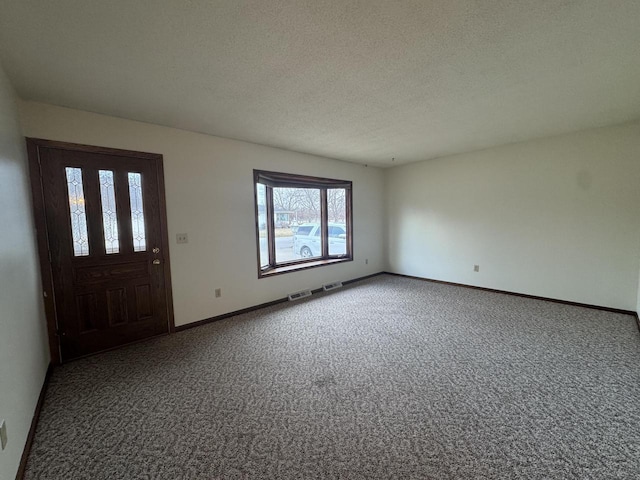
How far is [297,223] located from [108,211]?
2.69 m

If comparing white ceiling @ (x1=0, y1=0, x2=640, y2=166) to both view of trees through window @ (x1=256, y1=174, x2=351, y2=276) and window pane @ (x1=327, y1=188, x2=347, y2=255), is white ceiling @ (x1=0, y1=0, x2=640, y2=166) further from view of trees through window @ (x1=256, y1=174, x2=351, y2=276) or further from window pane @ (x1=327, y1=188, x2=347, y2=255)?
window pane @ (x1=327, y1=188, x2=347, y2=255)

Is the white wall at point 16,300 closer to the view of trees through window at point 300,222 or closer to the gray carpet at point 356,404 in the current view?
the gray carpet at point 356,404

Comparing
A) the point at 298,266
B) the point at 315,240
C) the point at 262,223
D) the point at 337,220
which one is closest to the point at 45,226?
the point at 262,223

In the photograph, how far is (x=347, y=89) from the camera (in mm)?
2256

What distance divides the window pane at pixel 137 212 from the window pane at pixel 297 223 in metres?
1.86

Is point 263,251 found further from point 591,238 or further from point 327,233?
point 591,238

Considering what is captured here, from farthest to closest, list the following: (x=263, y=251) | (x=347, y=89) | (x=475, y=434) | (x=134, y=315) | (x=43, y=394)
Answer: (x=263, y=251) → (x=134, y=315) → (x=347, y=89) → (x=43, y=394) → (x=475, y=434)

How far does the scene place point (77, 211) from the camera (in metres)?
2.57

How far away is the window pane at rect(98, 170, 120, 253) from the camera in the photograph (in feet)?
8.87

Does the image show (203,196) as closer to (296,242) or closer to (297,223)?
(297,223)

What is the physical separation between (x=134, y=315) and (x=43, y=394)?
3.11ft

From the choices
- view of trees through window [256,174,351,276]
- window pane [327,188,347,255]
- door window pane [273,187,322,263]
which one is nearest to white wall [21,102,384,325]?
view of trees through window [256,174,351,276]

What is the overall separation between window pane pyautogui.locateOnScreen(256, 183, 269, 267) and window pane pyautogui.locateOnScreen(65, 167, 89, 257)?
1.95 m

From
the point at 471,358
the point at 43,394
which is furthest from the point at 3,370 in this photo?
the point at 471,358
